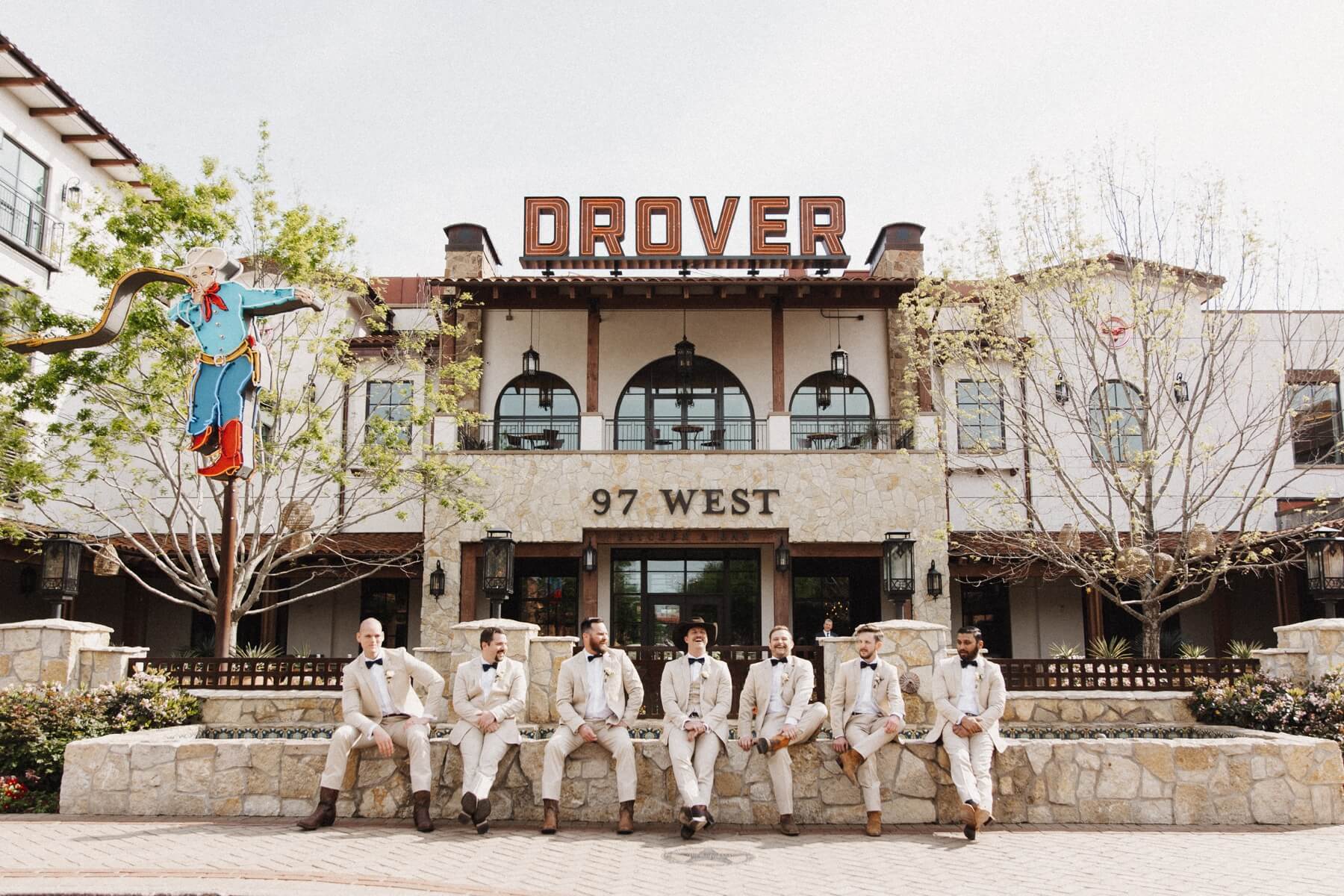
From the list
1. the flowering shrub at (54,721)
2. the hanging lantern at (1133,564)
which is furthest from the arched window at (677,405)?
the flowering shrub at (54,721)

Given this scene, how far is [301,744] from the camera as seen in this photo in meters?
8.32

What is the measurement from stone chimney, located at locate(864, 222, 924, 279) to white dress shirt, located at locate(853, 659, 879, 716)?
45.3ft

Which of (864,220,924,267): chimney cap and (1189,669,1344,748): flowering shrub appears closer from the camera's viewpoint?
(1189,669,1344,748): flowering shrub

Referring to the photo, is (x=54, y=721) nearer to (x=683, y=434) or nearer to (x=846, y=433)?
(x=683, y=434)

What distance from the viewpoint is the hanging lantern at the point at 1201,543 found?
14453mm

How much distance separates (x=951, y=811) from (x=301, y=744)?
498cm

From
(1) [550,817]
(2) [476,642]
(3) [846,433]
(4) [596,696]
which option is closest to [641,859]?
(1) [550,817]

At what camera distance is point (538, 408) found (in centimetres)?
2122

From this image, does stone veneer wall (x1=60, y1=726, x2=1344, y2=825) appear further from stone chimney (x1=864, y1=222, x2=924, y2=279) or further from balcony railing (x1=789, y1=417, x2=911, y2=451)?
stone chimney (x1=864, y1=222, x2=924, y2=279)

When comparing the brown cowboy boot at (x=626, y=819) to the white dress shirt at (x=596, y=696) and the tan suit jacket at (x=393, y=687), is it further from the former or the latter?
the tan suit jacket at (x=393, y=687)

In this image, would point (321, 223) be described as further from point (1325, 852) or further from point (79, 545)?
point (1325, 852)

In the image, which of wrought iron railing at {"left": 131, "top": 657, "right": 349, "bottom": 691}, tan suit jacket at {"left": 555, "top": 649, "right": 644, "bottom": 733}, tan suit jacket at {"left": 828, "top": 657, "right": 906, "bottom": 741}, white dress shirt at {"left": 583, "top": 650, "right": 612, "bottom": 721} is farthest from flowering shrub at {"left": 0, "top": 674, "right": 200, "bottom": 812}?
tan suit jacket at {"left": 828, "top": 657, "right": 906, "bottom": 741}

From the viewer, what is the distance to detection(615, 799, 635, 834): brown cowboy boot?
781cm

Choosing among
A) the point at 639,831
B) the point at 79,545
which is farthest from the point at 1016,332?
the point at 79,545
